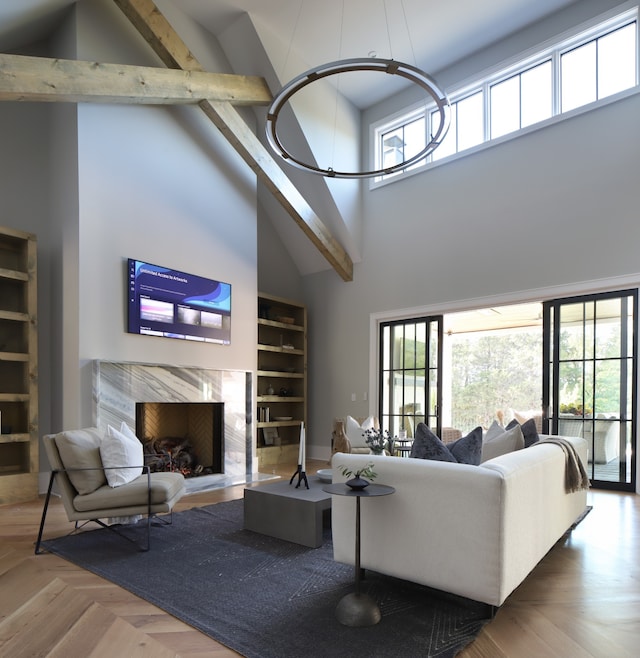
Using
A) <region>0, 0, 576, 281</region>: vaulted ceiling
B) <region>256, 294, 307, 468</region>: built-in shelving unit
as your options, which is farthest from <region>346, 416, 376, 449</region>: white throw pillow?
<region>0, 0, 576, 281</region>: vaulted ceiling

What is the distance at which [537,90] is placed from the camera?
611cm

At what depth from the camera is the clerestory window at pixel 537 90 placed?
5.48 m

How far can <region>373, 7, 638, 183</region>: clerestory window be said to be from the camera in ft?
18.0

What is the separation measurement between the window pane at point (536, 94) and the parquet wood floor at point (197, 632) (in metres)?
4.89

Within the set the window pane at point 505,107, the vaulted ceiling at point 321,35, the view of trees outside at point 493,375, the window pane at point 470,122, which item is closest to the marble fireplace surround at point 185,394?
the vaulted ceiling at point 321,35

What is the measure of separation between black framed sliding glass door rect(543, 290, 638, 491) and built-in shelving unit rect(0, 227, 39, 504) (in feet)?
18.4

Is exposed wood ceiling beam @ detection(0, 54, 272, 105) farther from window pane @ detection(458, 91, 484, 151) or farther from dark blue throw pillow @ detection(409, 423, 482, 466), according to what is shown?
dark blue throw pillow @ detection(409, 423, 482, 466)

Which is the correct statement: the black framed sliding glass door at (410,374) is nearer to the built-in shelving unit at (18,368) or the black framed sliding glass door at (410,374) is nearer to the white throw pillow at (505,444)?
the white throw pillow at (505,444)

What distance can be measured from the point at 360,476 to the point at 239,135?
4.69m

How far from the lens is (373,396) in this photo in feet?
24.6

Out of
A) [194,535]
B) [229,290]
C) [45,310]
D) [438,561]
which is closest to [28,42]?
[45,310]

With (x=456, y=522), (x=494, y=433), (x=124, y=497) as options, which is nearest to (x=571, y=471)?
(x=494, y=433)

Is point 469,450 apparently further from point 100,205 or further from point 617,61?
point 617,61

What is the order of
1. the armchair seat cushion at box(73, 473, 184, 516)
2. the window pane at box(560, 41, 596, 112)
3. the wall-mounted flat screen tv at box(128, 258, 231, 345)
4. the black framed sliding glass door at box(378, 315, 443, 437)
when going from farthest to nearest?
the black framed sliding glass door at box(378, 315, 443, 437), the window pane at box(560, 41, 596, 112), the wall-mounted flat screen tv at box(128, 258, 231, 345), the armchair seat cushion at box(73, 473, 184, 516)
